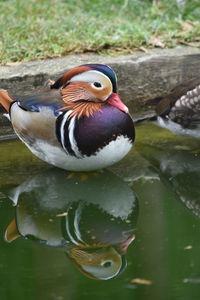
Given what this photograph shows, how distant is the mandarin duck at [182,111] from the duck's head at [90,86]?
2.22ft

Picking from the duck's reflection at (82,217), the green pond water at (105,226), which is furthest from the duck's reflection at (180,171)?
the duck's reflection at (82,217)

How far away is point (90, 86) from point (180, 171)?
0.84 metres

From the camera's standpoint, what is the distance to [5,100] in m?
4.36

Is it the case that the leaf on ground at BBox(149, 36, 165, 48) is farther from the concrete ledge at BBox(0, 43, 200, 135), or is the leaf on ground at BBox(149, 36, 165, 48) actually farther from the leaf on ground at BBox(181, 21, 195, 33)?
the leaf on ground at BBox(181, 21, 195, 33)

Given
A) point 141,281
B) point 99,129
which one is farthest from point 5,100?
point 141,281

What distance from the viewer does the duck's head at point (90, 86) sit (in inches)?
156

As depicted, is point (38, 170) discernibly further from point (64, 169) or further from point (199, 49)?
point (199, 49)

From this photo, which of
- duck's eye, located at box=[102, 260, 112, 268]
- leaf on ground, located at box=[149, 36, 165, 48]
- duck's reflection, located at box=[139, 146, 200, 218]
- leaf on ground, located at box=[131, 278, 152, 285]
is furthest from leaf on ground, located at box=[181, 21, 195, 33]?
leaf on ground, located at box=[131, 278, 152, 285]

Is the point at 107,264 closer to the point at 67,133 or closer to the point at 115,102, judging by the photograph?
the point at 67,133

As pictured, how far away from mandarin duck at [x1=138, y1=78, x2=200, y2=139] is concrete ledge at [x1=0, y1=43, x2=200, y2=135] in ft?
1.32

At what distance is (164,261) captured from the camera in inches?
127

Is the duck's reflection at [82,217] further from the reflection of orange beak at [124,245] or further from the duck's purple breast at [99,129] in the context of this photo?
the duck's purple breast at [99,129]

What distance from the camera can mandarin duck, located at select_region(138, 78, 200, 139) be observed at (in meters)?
4.58

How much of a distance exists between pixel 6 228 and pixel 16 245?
0.74ft
